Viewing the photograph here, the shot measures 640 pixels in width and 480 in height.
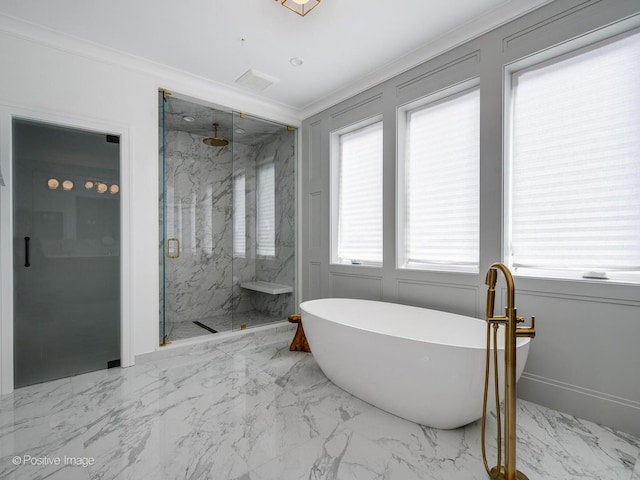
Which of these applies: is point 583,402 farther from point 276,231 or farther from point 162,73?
point 162,73

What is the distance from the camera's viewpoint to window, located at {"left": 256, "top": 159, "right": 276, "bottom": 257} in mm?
4027

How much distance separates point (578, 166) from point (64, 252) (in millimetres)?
3894

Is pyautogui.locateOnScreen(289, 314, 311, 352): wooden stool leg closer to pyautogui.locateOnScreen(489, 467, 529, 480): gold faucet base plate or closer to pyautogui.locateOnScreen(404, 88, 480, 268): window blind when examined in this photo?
pyautogui.locateOnScreen(404, 88, 480, 268): window blind

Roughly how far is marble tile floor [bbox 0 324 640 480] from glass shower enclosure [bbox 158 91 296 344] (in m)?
1.19

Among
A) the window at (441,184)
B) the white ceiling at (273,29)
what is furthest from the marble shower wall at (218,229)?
the window at (441,184)

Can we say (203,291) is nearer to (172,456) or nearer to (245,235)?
(245,235)

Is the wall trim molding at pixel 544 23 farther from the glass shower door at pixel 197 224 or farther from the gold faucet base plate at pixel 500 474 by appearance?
the glass shower door at pixel 197 224

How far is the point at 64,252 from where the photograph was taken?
2.72 m

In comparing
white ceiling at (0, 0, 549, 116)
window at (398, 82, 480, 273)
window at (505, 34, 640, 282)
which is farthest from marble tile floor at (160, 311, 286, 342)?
window at (505, 34, 640, 282)

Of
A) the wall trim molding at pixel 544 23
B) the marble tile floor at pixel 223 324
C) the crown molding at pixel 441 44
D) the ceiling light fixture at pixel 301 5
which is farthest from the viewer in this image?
the marble tile floor at pixel 223 324

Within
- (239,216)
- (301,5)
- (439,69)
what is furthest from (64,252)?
(439,69)

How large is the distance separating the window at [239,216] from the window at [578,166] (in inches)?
110

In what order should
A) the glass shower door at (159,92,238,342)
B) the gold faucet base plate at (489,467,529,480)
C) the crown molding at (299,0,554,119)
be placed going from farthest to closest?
the glass shower door at (159,92,238,342) → the crown molding at (299,0,554,119) → the gold faucet base plate at (489,467,529,480)

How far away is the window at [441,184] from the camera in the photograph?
9.00 feet
